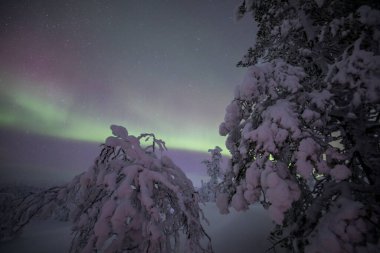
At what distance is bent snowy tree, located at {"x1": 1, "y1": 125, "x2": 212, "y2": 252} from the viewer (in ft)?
9.14

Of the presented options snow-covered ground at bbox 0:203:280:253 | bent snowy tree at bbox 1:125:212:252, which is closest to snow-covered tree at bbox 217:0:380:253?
bent snowy tree at bbox 1:125:212:252

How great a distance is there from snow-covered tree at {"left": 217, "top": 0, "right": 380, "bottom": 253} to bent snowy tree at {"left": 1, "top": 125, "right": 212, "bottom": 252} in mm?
1137

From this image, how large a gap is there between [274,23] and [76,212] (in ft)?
23.2

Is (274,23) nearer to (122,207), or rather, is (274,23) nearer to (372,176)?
(372,176)

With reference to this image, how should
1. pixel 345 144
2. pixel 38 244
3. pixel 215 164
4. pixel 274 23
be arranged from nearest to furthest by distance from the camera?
1. pixel 345 144
2. pixel 274 23
3. pixel 38 244
4. pixel 215 164

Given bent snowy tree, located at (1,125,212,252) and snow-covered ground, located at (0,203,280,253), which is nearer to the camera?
bent snowy tree, located at (1,125,212,252)

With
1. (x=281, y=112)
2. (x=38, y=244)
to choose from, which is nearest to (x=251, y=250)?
(x=281, y=112)

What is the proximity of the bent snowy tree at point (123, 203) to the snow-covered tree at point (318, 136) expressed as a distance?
1.14 metres

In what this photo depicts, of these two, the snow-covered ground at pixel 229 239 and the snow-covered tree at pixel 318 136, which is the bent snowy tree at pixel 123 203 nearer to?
the snow-covered tree at pixel 318 136

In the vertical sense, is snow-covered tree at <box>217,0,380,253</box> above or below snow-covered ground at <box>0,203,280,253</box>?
above

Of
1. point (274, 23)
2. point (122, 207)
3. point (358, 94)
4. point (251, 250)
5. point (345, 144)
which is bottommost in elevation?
point (251, 250)

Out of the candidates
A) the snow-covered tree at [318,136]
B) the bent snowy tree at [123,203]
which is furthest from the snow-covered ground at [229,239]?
the bent snowy tree at [123,203]

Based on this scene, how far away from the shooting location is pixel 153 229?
273 cm

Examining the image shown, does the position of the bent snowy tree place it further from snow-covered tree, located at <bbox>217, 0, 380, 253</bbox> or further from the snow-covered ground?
the snow-covered ground
